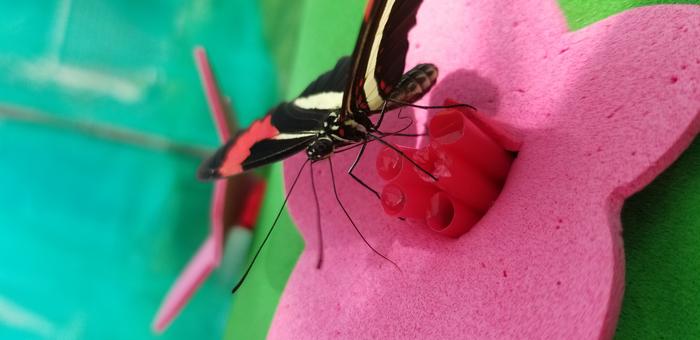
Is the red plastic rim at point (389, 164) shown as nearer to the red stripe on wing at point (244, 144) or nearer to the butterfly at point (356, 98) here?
the butterfly at point (356, 98)

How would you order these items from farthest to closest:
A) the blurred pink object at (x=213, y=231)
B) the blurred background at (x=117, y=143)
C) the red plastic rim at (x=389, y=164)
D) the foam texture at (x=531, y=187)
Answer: the blurred background at (x=117, y=143)
the blurred pink object at (x=213, y=231)
the red plastic rim at (x=389, y=164)
the foam texture at (x=531, y=187)

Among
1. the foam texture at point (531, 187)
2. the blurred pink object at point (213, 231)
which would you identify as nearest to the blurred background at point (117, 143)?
the blurred pink object at point (213, 231)

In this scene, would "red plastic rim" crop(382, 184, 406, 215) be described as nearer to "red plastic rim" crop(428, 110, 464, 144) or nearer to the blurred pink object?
"red plastic rim" crop(428, 110, 464, 144)

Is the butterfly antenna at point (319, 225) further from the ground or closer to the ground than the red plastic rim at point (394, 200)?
closer to the ground

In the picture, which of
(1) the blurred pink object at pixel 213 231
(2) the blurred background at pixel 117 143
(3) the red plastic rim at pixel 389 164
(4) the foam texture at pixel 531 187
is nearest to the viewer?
(4) the foam texture at pixel 531 187

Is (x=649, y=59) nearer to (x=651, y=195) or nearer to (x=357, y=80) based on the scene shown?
(x=651, y=195)

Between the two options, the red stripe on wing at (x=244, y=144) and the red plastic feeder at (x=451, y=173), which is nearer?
the red plastic feeder at (x=451, y=173)

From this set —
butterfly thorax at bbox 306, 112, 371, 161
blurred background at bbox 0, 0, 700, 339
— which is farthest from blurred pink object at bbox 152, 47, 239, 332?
butterfly thorax at bbox 306, 112, 371, 161
